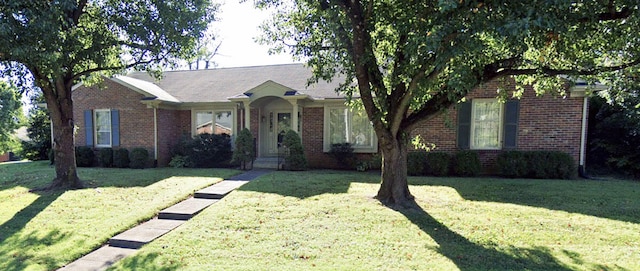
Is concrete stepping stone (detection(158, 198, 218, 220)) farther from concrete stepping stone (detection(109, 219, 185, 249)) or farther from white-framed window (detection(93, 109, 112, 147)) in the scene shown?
white-framed window (detection(93, 109, 112, 147))

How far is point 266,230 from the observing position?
17.4ft

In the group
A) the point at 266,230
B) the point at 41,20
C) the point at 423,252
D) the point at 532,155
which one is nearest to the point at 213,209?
the point at 266,230

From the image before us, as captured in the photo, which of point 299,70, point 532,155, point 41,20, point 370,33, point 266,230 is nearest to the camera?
point 266,230

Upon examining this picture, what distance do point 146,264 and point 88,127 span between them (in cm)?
1230

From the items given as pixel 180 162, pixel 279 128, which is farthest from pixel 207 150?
pixel 279 128

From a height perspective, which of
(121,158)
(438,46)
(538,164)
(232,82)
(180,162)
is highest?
(232,82)

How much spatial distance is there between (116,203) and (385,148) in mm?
5939

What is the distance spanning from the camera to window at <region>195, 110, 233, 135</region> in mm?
13547

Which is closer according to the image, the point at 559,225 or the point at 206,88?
the point at 559,225

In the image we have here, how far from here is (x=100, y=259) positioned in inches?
177

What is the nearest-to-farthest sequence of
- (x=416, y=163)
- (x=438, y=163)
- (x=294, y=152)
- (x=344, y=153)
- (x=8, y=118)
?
(x=438, y=163) → (x=416, y=163) → (x=294, y=152) → (x=344, y=153) → (x=8, y=118)

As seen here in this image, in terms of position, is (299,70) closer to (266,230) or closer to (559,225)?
(266,230)

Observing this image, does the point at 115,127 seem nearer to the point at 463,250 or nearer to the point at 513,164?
the point at 463,250

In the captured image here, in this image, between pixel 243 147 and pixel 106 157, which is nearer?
pixel 243 147
